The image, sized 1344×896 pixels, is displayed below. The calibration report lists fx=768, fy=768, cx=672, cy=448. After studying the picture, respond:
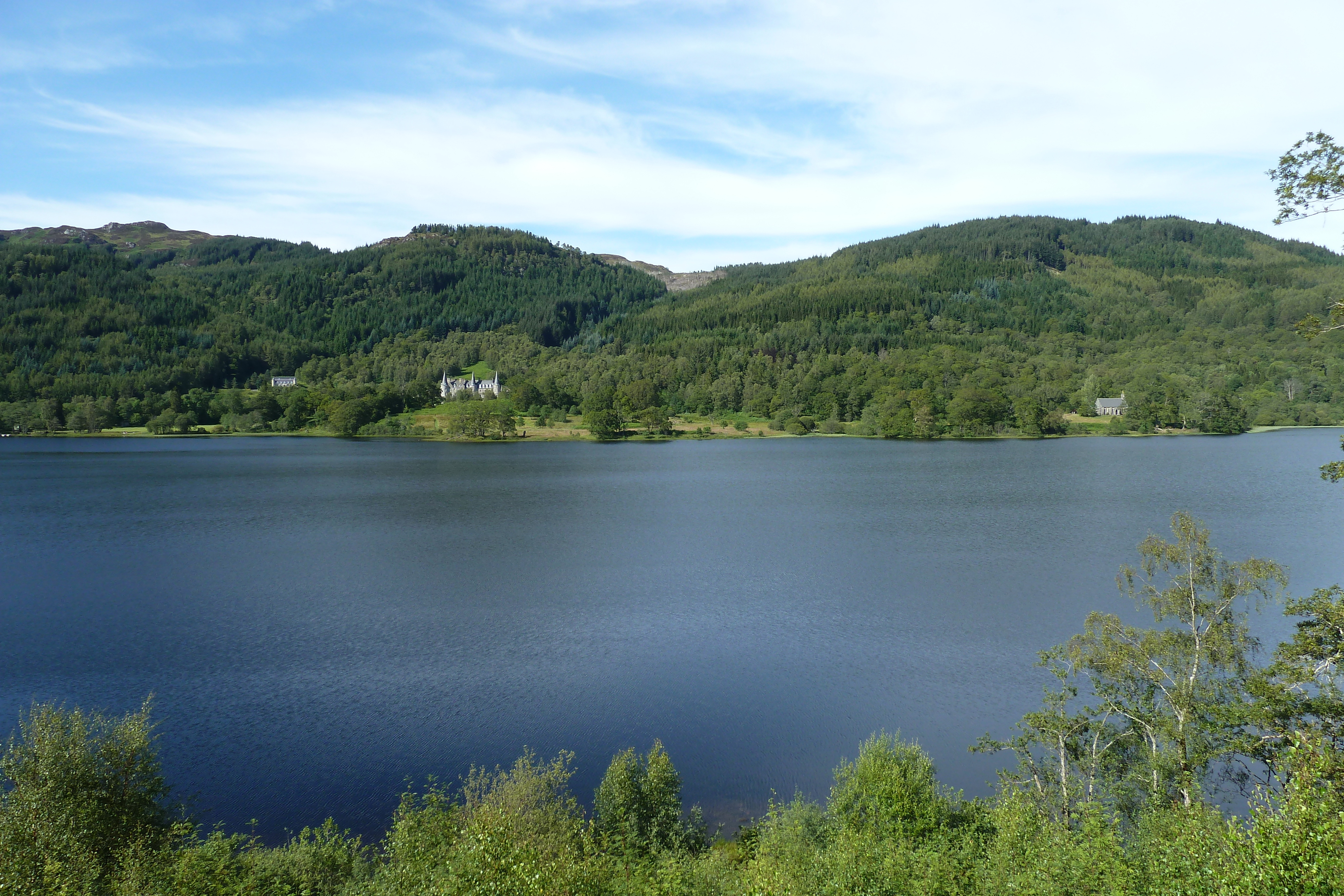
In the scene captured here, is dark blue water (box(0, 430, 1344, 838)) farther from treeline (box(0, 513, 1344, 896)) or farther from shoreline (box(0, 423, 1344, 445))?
shoreline (box(0, 423, 1344, 445))

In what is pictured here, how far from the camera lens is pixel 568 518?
5628cm

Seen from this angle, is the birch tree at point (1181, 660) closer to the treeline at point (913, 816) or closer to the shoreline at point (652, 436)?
the treeline at point (913, 816)

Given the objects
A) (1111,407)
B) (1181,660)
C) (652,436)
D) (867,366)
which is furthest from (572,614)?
(1111,407)

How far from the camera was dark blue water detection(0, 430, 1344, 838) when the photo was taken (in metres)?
20.5

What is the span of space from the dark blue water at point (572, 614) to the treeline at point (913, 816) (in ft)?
8.58

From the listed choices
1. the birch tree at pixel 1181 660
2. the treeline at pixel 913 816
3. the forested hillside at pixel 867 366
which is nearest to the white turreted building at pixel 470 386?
the forested hillside at pixel 867 366

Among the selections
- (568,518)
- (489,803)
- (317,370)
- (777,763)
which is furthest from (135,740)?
(317,370)

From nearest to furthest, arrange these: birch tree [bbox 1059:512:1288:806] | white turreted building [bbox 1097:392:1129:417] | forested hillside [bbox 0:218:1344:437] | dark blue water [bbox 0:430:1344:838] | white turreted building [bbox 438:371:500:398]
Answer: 1. birch tree [bbox 1059:512:1288:806]
2. dark blue water [bbox 0:430:1344:838]
3. forested hillside [bbox 0:218:1344:437]
4. white turreted building [bbox 1097:392:1129:417]
5. white turreted building [bbox 438:371:500:398]

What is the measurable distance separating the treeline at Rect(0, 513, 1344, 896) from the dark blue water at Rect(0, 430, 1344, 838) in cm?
262

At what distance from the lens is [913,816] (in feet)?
50.1

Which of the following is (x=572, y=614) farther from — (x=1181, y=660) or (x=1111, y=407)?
(x=1111, y=407)

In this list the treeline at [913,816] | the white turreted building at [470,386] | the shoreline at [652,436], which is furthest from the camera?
the white turreted building at [470,386]

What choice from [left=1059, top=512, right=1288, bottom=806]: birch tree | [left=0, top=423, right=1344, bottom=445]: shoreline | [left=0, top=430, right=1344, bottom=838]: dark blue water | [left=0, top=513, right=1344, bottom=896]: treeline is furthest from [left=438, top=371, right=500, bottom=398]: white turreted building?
[left=1059, top=512, right=1288, bottom=806]: birch tree

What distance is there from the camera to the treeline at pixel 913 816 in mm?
11102
